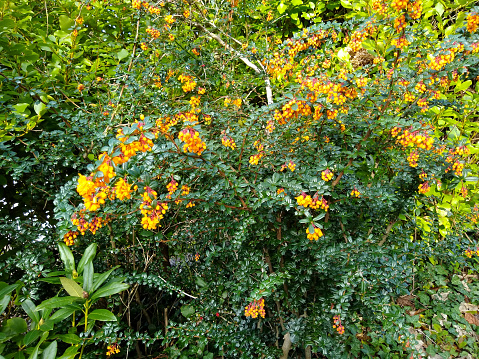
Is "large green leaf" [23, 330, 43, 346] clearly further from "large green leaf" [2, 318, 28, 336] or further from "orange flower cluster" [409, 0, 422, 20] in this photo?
"orange flower cluster" [409, 0, 422, 20]

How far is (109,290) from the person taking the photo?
1512mm

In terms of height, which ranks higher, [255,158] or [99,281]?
[255,158]

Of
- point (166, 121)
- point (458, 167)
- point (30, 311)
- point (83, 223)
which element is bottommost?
point (30, 311)

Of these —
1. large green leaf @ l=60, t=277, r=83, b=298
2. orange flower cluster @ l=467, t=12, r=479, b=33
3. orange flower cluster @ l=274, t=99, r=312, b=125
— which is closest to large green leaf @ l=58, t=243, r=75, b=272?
large green leaf @ l=60, t=277, r=83, b=298

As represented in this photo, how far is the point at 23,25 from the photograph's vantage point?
7.54 ft

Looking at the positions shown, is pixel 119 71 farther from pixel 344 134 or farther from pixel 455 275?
pixel 455 275

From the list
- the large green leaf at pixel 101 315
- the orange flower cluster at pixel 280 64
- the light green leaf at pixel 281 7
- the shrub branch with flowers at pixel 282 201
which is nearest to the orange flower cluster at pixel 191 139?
the shrub branch with flowers at pixel 282 201

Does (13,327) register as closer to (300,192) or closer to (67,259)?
(67,259)

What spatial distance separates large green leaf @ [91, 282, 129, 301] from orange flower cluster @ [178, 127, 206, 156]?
2.44 ft

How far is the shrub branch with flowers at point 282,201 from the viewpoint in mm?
1528

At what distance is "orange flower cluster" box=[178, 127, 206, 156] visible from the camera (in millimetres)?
1312

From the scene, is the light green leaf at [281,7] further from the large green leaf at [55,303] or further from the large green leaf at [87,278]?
the large green leaf at [55,303]

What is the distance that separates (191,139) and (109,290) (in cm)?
86

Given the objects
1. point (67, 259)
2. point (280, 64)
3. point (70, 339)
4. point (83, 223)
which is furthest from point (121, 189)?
point (280, 64)
